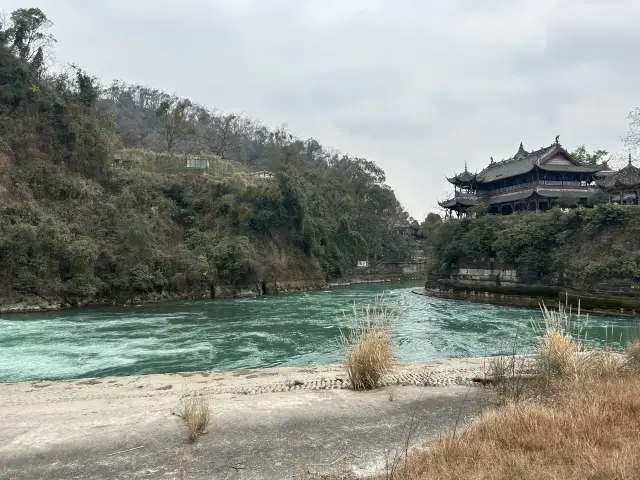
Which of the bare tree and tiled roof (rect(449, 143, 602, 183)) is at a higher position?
the bare tree

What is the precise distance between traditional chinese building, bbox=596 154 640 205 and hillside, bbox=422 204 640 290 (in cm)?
415

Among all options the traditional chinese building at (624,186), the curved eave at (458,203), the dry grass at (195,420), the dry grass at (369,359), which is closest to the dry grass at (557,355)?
the dry grass at (369,359)

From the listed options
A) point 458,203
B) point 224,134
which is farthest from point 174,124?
point 458,203

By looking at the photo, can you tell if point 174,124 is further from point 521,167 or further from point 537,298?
point 537,298

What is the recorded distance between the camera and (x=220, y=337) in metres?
16.5

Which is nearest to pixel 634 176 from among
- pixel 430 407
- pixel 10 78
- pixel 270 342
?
pixel 270 342

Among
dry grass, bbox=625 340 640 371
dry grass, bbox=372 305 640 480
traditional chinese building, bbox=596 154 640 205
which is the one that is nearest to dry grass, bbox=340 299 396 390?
dry grass, bbox=372 305 640 480

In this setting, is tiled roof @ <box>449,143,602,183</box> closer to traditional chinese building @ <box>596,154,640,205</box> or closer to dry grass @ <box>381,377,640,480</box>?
traditional chinese building @ <box>596,154,640,205</box>

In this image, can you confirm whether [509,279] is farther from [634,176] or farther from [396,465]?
[396,465]

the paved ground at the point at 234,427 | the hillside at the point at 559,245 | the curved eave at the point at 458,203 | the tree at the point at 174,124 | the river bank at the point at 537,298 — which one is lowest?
the river bank at the point at 537,298

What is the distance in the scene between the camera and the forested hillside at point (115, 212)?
26.9 metres

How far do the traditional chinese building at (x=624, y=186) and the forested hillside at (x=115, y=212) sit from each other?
84.2ft

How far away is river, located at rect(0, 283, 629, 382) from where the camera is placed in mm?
12242

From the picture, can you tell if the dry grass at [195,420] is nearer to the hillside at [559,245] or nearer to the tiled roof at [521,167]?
the hillside at [559,245]
